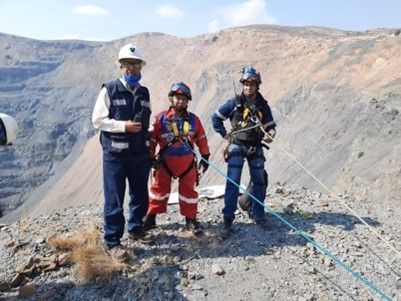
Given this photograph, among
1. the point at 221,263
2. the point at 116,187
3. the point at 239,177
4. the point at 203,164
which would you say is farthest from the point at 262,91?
the point at 116,187

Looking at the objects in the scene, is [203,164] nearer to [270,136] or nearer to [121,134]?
[270,136]

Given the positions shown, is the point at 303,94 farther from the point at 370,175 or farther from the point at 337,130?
the point at 370,175

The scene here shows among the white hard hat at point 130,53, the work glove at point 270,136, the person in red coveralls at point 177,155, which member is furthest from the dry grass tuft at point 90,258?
the work glove at point 270,136

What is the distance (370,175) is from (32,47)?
267 feet

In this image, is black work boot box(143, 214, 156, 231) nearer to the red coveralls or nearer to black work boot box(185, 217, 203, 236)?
the red coveralls

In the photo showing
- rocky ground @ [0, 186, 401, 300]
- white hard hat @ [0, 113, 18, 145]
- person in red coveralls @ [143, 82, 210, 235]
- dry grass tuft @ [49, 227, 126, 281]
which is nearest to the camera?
white hard hat @ [0, 113, 18, 145]

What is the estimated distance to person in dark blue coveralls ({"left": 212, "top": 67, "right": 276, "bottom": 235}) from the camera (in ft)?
20.8

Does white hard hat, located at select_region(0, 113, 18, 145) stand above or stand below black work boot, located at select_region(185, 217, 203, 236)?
above

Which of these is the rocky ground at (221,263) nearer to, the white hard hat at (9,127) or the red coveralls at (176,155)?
the red coveralls at (176,155)

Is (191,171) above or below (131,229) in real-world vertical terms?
above

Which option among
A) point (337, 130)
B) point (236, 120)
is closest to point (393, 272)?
point (236, 120)

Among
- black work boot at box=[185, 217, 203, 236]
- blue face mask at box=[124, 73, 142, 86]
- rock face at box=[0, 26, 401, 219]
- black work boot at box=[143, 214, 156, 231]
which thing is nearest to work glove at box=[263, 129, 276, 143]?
black work boot at box=[185, 217, 203, 236]

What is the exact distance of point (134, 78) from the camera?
212 inches

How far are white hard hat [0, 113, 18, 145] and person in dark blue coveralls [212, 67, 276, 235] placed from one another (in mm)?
2797
